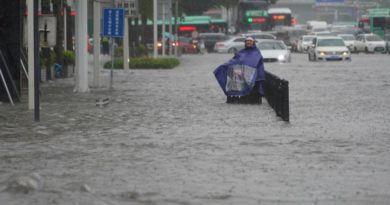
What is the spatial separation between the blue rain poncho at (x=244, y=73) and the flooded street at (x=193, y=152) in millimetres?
500

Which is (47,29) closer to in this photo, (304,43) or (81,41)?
(81,41)

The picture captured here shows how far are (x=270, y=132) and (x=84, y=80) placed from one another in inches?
441

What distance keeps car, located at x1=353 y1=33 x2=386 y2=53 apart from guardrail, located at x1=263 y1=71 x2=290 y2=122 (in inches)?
2164

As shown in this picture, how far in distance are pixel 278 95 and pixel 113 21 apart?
10.4 m

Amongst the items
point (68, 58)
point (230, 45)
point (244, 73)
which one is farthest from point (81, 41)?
point (230, 45)

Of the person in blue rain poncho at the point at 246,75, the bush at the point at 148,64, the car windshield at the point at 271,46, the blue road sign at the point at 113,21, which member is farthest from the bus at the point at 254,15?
the person in blue rain poncho at the point at 246,75

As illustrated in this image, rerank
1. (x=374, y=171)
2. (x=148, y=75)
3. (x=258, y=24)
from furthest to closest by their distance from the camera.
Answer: (x=258, y=24), (x=148, y=75), (x=374, y=171)

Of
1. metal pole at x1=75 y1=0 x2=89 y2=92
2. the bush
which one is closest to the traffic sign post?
metal pole at x1=75 y1=0 x2=89 y2=92

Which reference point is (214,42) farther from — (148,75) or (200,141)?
(200,141)

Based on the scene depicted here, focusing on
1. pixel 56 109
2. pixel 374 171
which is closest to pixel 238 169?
pixel 374 171

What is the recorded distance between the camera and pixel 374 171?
1229 centimetres

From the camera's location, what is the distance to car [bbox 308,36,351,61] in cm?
5750

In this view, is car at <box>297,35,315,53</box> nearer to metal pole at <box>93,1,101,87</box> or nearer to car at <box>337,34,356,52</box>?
car at <box>337,34,356,52</box>

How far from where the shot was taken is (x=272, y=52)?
5416 centimetres
